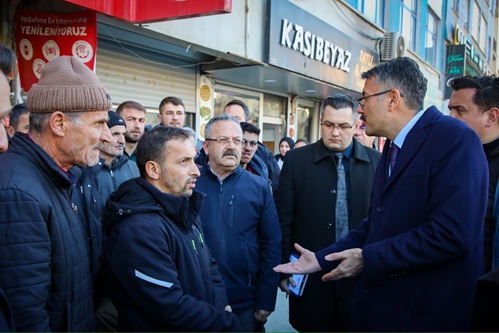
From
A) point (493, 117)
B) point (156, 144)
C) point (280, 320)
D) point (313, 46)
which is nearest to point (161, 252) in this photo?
point (156, 144)

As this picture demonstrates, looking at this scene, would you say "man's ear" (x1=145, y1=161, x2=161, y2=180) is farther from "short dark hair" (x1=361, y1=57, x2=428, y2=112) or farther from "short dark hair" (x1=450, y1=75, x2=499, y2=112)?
"short dark hair" (x1=450, y1=75, x2=499, y2=112)

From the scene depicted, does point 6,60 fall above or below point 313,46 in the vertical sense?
below

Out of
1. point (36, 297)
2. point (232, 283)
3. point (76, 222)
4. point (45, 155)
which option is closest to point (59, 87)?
point (45, 155)

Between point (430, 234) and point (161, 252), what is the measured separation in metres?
1.20

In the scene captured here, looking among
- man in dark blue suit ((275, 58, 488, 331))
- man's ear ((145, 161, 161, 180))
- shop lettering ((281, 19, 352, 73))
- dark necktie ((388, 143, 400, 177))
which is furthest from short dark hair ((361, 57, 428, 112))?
shop lettering ((281, 19, 352, 73))

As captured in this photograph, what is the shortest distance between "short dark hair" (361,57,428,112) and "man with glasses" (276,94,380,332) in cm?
87

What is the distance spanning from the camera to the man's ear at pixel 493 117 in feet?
8.41

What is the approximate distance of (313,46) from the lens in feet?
26.8

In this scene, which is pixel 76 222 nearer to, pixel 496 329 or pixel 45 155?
pixel 45 155

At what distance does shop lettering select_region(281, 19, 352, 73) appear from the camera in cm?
739

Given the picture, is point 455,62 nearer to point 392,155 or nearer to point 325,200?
point 325,200

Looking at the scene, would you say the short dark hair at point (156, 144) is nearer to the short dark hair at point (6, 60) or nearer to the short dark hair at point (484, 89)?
the short dark hair at point (6, 60)

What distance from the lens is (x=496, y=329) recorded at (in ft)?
4.44

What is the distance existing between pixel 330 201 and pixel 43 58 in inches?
128
